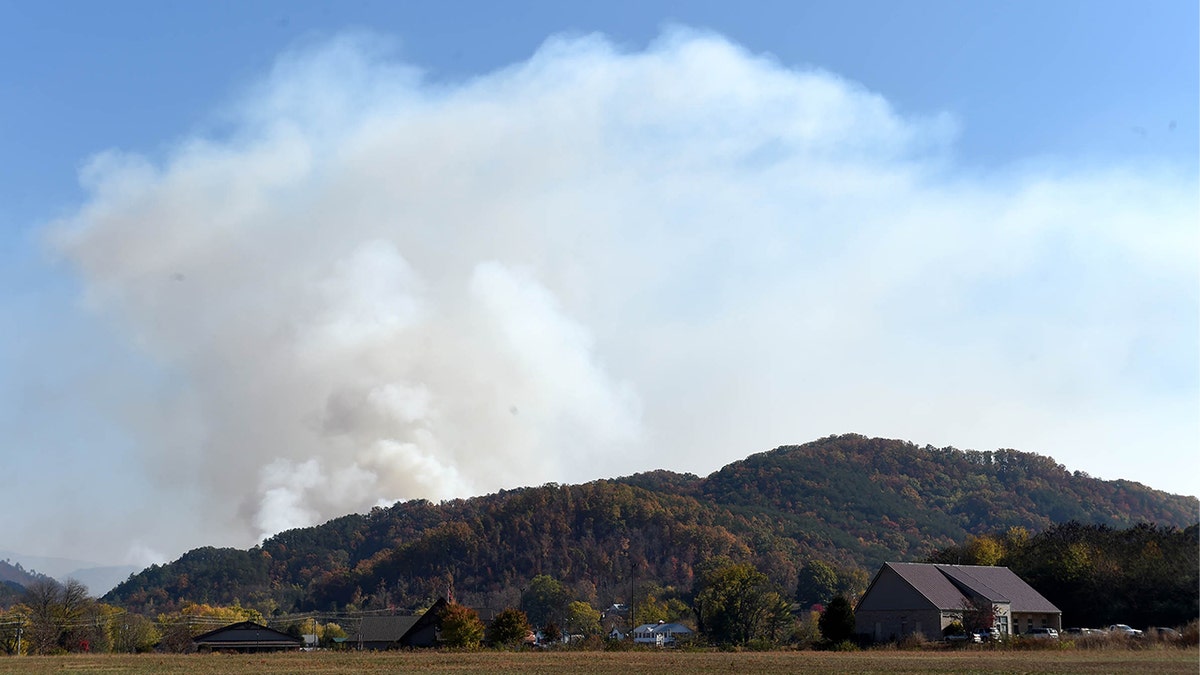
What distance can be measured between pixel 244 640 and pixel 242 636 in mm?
841

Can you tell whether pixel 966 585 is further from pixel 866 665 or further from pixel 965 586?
pixel 866 665

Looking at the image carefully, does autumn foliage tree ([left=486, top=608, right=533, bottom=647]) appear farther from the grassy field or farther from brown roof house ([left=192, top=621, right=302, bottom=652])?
brown roof house ([left=192, top=621, right=302, bottom=652])

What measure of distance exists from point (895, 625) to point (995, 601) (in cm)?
767

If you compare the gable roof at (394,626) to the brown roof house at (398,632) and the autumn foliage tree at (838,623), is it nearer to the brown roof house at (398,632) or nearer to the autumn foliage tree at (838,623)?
the brown roof house at (398,632)

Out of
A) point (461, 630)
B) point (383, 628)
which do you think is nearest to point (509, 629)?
point (461, 630)

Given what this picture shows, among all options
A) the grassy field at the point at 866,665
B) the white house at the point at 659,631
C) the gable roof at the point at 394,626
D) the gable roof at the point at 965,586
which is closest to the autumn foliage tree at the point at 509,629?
the grassy field at the point at 866,665

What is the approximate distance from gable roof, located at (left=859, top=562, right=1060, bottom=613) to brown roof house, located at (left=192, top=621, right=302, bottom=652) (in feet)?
202

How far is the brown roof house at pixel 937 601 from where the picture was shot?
7975cm

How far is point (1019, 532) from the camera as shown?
431 ft

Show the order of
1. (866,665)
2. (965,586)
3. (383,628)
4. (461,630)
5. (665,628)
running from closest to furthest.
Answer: (866,665) → (965,586) → (461,630) → (383,628) → (665,628)

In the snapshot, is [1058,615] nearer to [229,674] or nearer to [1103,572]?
[1103,572]

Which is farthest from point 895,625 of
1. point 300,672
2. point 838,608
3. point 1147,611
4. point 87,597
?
point 87,597

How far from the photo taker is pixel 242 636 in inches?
4360

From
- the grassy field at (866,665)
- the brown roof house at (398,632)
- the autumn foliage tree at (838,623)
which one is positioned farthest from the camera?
the brown roof house at (398,632)
